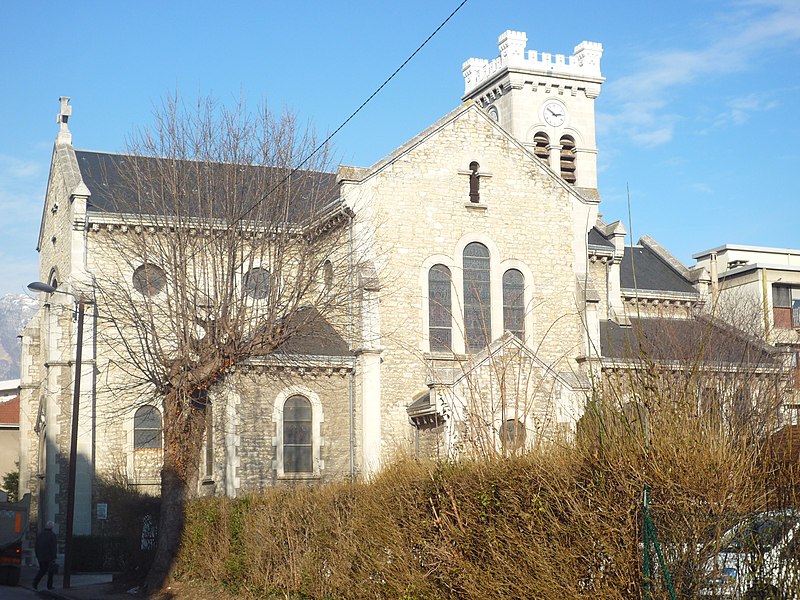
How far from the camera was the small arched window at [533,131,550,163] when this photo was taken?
148ft

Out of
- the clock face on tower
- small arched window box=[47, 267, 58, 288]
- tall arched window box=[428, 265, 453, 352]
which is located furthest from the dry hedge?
the clock face on tower

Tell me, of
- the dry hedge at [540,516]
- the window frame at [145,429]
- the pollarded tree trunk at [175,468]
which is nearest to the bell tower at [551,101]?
the window frame at [145,429]

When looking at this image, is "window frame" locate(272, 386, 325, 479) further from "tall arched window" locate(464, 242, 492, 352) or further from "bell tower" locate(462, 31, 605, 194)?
"bell tower" locate(462, 31, 605, 194)

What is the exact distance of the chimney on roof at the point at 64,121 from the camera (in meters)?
35.0

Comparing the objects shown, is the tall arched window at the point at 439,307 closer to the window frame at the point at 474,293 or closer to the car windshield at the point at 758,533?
the window frame at the point at 474,293

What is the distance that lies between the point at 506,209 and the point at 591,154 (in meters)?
16.7

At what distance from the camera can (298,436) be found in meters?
29.2

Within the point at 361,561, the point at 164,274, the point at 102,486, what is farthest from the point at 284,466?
the point at 361,561

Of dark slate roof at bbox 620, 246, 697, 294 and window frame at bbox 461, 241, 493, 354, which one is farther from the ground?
dark slate roof at bbox 620, 246, 697, 294

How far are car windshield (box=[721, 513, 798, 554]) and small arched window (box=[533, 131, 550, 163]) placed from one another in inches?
1495

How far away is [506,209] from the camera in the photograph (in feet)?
99.0

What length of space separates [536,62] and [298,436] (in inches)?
959

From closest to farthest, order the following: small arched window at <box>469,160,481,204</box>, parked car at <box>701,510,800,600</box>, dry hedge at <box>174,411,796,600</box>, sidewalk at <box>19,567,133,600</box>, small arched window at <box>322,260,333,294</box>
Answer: parked car at <box>701,510,800,600</box>
dry hedge at <box>174,411,796,600</box>
sidewalk at <box>19,567,133,600</box>
small arched window at <box>322,260,333,294</box>
small arched window at <box>469,160,481,204</box>

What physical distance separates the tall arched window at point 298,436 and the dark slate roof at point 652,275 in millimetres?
13883
